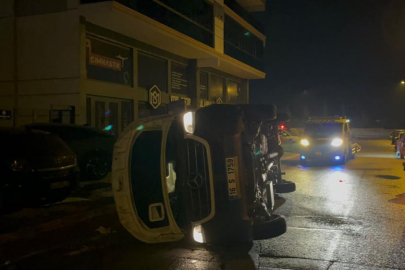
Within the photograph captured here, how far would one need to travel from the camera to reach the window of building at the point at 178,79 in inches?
835

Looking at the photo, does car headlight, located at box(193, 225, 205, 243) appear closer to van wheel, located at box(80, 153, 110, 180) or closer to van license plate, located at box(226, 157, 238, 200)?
van license plate, located at box(226, 157, 238, 200)

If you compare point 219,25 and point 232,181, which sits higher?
point 219,25

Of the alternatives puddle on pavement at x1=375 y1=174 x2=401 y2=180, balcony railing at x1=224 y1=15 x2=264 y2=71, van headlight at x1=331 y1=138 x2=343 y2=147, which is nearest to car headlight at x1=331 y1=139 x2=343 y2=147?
van headlight at x1=331 y1=138 x2=343 y2=147

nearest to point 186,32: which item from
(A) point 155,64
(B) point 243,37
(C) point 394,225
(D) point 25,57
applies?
(A) point 155,64

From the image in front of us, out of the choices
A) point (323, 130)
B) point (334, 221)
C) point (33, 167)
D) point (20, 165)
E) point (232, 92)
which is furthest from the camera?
point (232, 92)

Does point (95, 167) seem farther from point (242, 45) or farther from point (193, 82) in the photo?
point (242, 45)

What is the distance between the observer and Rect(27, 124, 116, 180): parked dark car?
36.7 feet

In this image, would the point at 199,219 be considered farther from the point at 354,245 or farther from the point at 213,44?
the point at 213,44

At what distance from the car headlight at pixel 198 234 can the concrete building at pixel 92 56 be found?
9.59 metres

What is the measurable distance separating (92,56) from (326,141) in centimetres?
955

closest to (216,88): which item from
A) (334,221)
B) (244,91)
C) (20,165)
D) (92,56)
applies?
(244,91)

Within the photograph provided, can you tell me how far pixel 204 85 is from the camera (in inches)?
982

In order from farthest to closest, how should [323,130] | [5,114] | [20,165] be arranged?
1. [323,130]
2. [5,114]
3. [20,165]

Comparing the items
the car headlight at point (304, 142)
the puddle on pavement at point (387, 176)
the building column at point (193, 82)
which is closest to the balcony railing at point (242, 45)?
the building column at point (193, 82)
